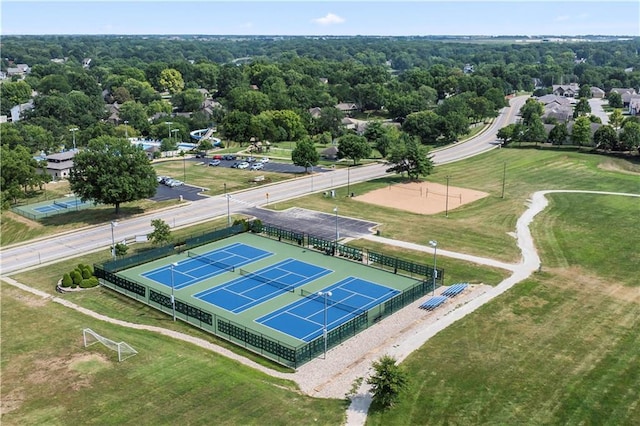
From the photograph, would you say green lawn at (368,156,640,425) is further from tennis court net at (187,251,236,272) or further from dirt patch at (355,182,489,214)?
tennis court net at (187,251,236,272)

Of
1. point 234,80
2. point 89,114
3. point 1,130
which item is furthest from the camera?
point 234,80

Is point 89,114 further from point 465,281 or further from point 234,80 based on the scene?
point 465,281

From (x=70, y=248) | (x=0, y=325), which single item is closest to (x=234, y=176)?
(x=70, y=248)

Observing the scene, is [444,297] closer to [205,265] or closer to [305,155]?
[205,265]

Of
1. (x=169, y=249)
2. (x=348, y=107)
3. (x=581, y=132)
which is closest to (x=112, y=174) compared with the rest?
(x=169, y=249)

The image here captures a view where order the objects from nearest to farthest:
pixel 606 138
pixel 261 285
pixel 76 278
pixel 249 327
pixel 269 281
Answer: pixel 249 327 → pixel 76 278 → pixel 261 285 → pixel 269 281 → pixel 606 138

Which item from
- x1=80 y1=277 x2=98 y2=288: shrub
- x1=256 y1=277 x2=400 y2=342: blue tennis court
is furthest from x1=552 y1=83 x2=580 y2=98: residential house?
x1=80 y1=277 x2=98 y2=288: shrub
